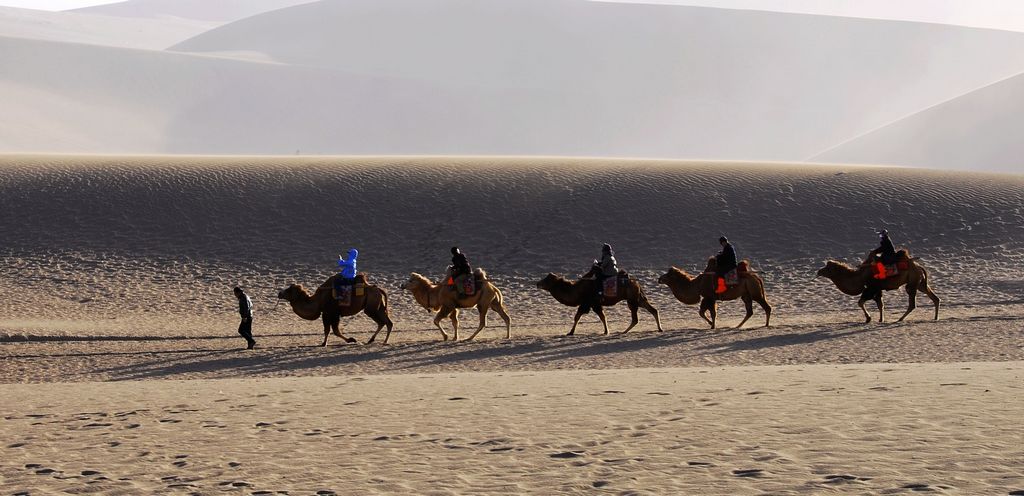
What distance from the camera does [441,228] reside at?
34375mm

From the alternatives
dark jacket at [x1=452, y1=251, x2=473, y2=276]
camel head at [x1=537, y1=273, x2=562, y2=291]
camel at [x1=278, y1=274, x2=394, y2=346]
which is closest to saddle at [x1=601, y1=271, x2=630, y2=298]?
camel head at [x1=537, y1=273, x2=562, y2=291]

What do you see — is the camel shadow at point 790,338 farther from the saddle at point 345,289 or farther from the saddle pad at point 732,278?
the saddle at point 345,289

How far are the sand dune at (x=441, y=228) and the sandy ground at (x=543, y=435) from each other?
9.11 meters

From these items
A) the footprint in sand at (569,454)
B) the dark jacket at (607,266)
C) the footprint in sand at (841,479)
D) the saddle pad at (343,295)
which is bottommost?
the footprint in sand at (841,479)

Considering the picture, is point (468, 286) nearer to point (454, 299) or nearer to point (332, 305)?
point (454, 299)

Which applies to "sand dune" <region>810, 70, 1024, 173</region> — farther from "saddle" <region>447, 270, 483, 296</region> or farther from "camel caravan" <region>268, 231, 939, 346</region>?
"saddle" <region>447, 270, 483, 296</region>

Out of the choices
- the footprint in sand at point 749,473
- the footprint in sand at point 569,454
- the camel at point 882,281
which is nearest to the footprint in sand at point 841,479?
the footprint in sand at point 749,473

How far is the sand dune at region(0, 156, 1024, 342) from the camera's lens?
2633 centimetres

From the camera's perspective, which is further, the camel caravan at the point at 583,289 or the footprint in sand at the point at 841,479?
the camel caravan at the point at 583,289

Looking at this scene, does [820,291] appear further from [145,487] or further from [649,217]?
[145,487]

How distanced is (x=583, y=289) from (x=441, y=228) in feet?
45.8

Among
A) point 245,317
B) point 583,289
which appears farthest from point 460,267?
point 245,317

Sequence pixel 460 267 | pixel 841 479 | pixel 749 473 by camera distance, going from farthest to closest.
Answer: pixel 460 267 → pixel 749 473 → pixel 841 479

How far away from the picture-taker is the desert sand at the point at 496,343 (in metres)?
9.12
